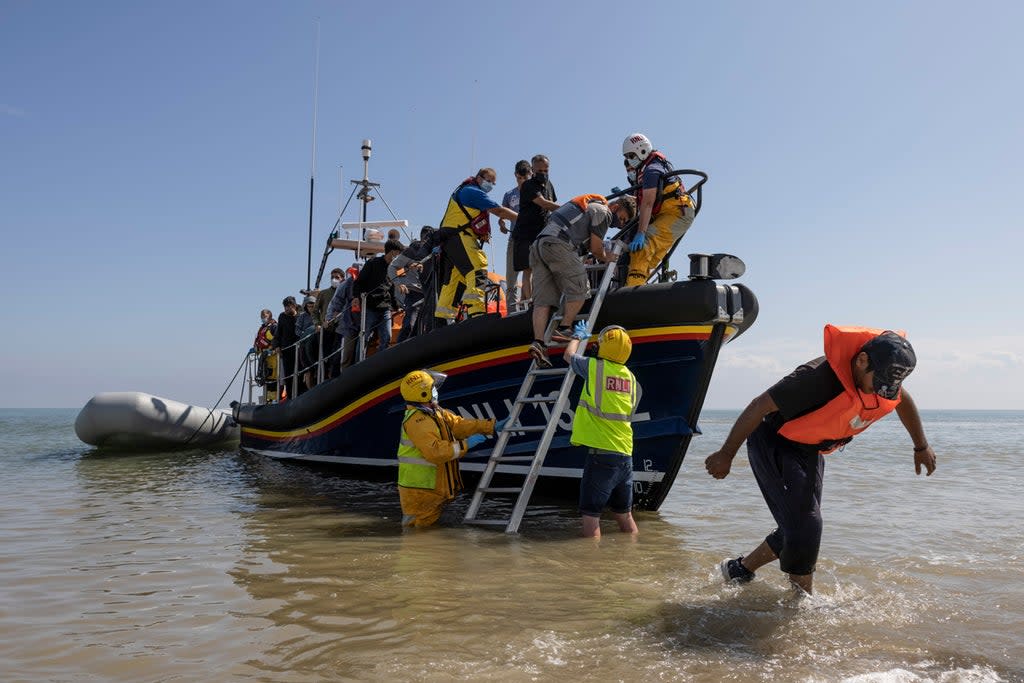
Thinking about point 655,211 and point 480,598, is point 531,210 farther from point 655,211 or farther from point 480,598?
point 480,598

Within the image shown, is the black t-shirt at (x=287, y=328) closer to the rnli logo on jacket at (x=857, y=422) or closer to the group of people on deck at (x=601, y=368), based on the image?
the group of people on deck at (x=601, y=368)

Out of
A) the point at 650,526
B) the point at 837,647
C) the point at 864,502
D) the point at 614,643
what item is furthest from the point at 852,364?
the point at 864,502

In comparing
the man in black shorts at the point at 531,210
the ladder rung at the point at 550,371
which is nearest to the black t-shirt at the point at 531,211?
the man in black shorts at the point at 531,210

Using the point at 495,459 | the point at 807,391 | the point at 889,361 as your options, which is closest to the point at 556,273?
the point at 495,459

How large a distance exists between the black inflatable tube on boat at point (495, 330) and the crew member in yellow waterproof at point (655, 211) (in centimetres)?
35

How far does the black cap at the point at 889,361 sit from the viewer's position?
104 inches

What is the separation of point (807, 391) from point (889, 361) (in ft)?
1.03

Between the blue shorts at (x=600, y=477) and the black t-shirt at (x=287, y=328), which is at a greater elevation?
the black t-shirt at (x=287, y=328)

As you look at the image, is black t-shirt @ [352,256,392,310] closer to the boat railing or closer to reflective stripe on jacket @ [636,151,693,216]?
the boat railing

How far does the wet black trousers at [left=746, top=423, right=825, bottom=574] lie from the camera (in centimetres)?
297

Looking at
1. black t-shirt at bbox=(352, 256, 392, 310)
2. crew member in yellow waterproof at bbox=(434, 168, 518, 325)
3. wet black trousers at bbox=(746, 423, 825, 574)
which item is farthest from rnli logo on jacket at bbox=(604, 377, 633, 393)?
black t-shirt at bbox=(352, 256, 392, 310)

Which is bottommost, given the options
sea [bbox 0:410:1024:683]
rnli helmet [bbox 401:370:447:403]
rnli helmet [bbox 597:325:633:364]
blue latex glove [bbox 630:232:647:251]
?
sea [bbox 0:410:1024:683]

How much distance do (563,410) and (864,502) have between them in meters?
3.83

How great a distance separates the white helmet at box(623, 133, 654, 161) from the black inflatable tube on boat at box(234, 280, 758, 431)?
106cm
